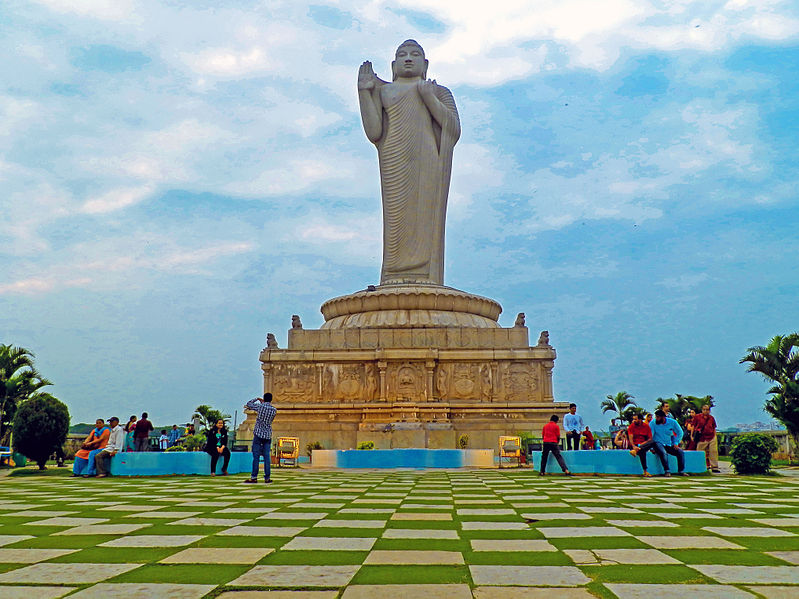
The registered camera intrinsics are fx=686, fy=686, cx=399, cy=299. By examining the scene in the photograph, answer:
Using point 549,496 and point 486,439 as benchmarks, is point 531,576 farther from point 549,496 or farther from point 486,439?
point 486,439

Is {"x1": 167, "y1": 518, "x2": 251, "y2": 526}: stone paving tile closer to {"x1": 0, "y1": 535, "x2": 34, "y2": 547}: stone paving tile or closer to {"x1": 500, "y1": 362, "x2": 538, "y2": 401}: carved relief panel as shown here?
{"x1": 0, "y1": 535, "x2": 34, "y2": 547}: stone paving tile

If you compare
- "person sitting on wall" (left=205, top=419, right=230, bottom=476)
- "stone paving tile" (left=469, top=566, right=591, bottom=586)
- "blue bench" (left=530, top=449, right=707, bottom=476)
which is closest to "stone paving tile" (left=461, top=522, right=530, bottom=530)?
"stone paving tile" (left=469, top=566, right=591, bottom=586)

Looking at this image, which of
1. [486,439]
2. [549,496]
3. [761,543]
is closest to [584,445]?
[486,439]

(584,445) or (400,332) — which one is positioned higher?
(400,332)

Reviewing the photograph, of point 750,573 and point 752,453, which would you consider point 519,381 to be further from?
point 750,573

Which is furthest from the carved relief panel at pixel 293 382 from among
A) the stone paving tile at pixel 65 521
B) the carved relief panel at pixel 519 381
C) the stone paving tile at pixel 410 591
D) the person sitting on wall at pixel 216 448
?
the stone paving tile at pixel 410 591

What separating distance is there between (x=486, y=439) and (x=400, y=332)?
5.30 metres

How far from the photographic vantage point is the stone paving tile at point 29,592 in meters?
2.92

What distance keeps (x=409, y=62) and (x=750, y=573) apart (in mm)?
Result: 30621

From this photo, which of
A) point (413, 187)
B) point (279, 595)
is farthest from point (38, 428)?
point (413, 187)

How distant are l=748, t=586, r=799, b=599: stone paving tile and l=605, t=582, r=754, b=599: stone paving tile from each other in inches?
Result: 2.9

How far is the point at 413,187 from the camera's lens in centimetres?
3011

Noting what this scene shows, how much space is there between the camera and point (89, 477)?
41.9ft

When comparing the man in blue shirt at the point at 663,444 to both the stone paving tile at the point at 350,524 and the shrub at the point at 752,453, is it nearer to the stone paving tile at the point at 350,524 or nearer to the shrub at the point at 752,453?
the shrub at the point at 752,453
